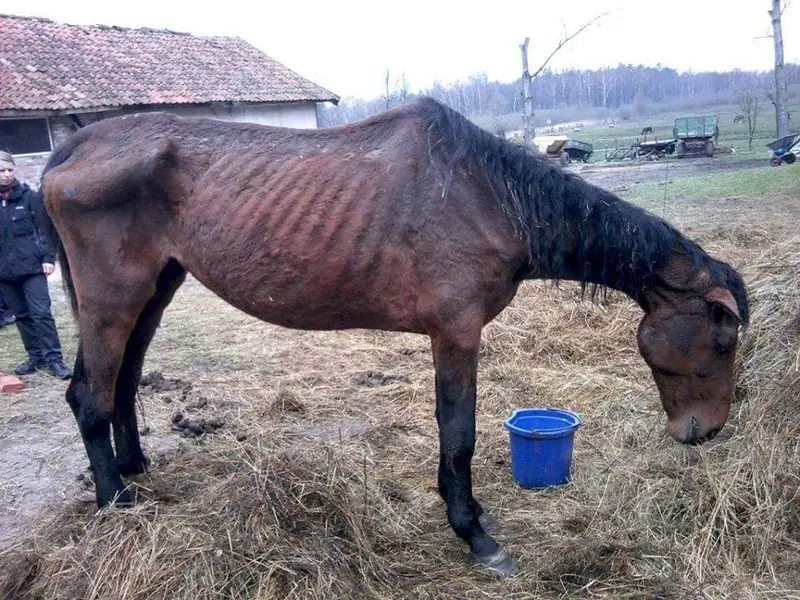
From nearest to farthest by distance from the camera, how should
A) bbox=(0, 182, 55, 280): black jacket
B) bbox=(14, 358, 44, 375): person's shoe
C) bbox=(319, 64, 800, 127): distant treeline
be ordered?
1. bbox=(0, 182, 55, 280): black jacket
2. bbox=(14, 358, 44, 375): person's shoe
3. bbox=(319, 64, 800, 127): distant treeline

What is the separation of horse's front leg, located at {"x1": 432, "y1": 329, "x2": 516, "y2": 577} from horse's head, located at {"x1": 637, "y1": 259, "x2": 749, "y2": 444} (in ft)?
3.02

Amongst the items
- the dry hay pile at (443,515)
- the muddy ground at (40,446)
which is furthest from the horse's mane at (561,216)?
the muddy ground at (40,446)

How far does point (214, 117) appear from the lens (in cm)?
1414

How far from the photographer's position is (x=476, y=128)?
3.46 meters

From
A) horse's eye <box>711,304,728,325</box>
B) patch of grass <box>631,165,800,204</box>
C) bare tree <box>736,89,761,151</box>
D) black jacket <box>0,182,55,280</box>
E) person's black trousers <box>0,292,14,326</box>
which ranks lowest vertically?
person's black trousers <box>0,292,14,326</box>

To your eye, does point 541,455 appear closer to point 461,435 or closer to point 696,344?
point 461,435

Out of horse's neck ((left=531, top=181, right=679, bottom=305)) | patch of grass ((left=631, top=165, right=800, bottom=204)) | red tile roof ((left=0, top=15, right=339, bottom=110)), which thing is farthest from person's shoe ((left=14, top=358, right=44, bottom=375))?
patch of grass ((left=631, top=165, right=800, bottom=204))

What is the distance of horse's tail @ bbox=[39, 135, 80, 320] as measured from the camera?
12.3 ft

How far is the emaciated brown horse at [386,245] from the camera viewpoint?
3205 mm

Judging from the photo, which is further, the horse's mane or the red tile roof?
the red tile roof

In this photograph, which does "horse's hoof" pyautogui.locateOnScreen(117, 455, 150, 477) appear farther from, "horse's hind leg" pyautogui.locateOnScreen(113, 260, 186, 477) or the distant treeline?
the distant treeline

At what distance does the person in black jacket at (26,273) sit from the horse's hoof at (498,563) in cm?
487

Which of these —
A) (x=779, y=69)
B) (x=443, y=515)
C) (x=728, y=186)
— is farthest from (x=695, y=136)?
(x=443, y=515)

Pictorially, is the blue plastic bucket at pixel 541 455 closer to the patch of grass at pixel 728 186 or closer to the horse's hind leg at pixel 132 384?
the horse's hind leg at pixel 132 384
